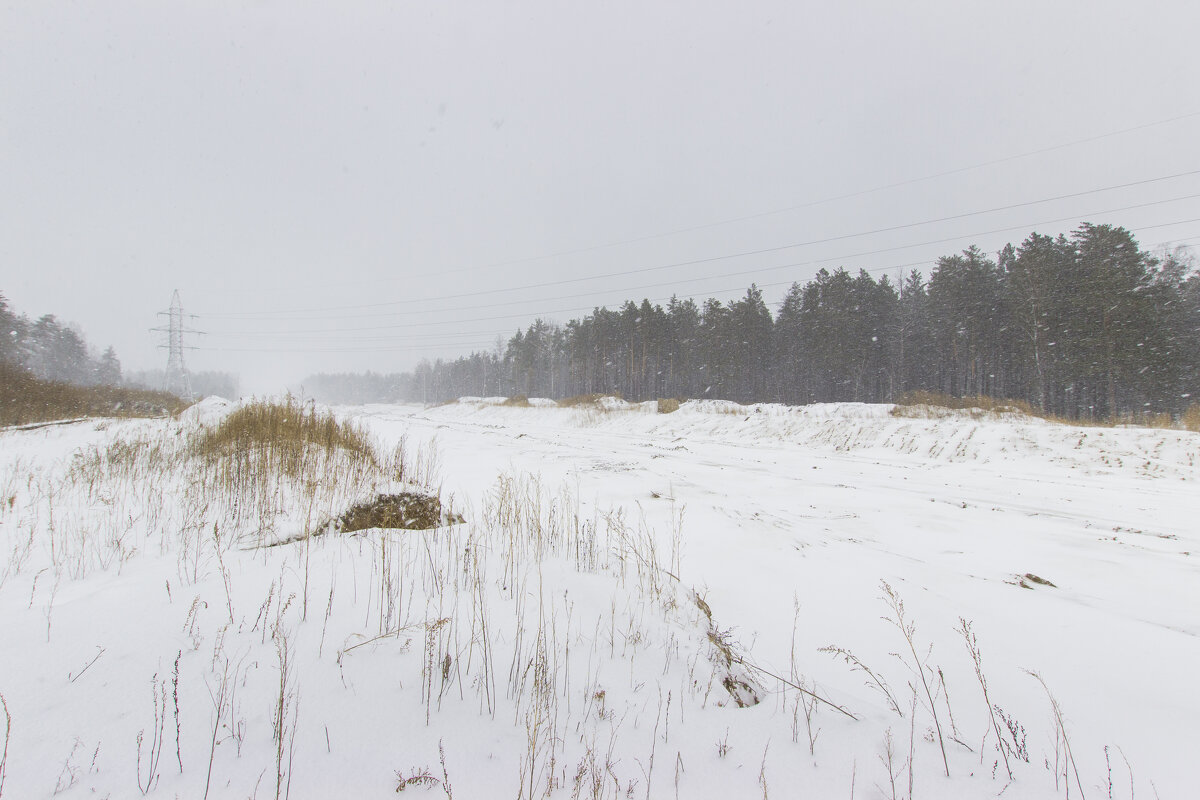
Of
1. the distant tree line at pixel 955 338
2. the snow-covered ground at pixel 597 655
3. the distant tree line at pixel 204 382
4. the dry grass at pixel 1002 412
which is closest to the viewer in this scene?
the snow-covered ground at pixel 597 655

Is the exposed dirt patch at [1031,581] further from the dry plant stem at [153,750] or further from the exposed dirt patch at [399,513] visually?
the dry plant stem at [153,750]

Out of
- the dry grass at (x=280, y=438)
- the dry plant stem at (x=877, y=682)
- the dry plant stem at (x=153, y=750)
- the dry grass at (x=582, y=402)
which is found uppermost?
the dry grass at (x=582, y=402)

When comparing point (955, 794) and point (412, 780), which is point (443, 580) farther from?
point (955, 794)

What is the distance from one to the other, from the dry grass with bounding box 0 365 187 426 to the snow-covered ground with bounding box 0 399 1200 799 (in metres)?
13.7

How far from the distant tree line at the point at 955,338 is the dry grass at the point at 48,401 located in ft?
129

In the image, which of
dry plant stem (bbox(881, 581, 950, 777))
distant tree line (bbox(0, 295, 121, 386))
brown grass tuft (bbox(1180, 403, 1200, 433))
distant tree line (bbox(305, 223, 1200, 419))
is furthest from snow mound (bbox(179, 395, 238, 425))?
distant tree line (bbox(0, 295, 121, 386))

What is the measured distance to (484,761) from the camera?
1.58 meters

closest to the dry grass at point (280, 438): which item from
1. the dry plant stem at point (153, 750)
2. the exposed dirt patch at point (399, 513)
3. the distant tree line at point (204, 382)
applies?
the exposed dirt patch at point (399, 513)

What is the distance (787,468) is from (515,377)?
6852 centimetres

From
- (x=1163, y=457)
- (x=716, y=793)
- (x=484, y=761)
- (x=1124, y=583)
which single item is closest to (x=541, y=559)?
(x=484, y=761)

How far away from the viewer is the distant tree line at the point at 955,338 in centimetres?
2216

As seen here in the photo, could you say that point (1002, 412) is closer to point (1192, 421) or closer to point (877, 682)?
point (1192, 421)

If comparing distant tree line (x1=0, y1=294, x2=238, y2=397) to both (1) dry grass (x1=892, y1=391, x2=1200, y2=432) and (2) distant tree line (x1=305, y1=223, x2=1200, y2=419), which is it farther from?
(1) dry grass (x1=892, y1=391, x2=1200, y2=432)

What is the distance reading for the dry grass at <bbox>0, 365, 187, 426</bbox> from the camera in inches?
543
